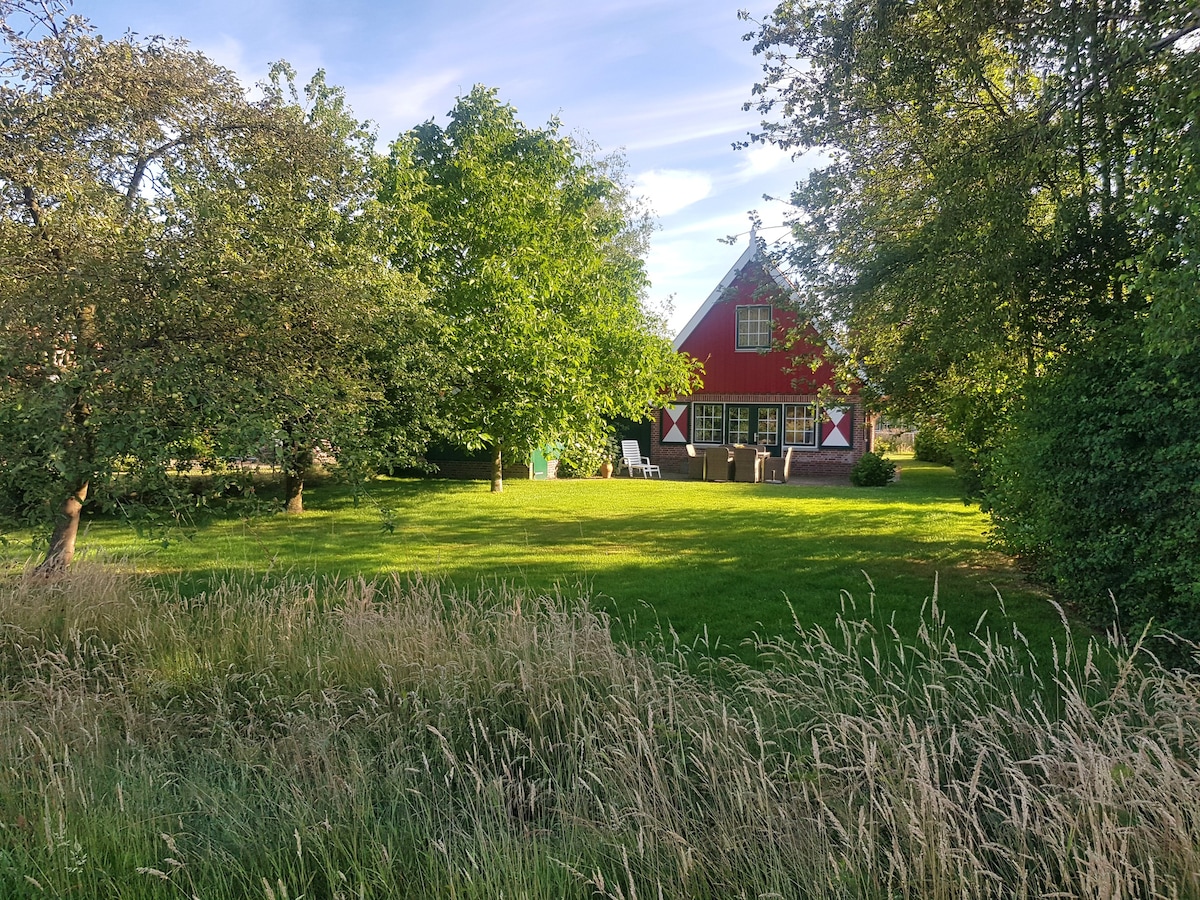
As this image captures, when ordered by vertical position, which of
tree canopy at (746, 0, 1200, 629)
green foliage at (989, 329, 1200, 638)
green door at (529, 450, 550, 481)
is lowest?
green door at (529, 450, 550, 481)

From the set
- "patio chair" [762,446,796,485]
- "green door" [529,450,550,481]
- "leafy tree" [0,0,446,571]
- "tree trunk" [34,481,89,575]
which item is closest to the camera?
"leafy tree" [0,0,446,571]

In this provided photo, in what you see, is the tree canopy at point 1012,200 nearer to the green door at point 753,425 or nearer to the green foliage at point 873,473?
the green foliage at point 873,473

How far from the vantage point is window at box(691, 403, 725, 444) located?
21953 millimetres

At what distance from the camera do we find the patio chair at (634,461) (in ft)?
66.0

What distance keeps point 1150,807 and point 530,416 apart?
10940 millimetres

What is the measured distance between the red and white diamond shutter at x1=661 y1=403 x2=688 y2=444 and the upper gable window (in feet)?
8.04

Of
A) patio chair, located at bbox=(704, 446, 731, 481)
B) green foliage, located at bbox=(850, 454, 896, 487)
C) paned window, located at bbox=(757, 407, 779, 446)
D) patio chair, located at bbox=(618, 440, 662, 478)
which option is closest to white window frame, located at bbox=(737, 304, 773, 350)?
paned window, located at bbox=(757, 407, 779, 446)

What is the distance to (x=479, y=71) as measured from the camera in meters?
14.8

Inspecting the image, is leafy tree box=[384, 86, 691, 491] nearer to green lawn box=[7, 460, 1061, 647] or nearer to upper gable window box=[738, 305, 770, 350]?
green lawn box=[7, 460, 1061, 647]

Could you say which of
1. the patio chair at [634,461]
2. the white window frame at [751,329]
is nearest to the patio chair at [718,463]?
the patio chair at [634,461]

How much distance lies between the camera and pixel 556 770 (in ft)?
11.8

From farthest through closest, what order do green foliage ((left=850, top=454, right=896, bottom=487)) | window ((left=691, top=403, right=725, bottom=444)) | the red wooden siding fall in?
1. window ((left=691, top=403, right=725, bottom=444))
2. the red wooden siding
3. green foliage ((left=850, top=454, right=896, bottom=487))

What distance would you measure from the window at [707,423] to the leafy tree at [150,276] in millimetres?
15684

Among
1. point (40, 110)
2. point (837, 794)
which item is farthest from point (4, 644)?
point (837, 794)
